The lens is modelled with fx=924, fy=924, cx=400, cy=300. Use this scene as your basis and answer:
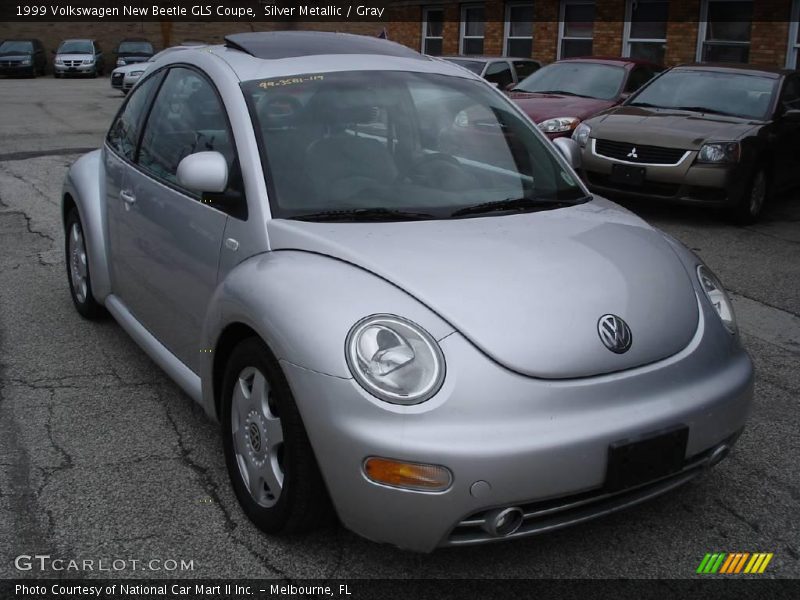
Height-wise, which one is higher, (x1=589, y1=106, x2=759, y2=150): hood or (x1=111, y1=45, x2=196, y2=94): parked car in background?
(x1=589, y1=106, x2=759, y2=150): hood

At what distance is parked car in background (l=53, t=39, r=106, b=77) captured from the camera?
33.6 m

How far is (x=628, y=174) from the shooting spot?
8.86m

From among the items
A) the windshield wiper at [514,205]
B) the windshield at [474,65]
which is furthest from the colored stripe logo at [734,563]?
the windshield at [474,65]

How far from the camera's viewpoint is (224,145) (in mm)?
3635

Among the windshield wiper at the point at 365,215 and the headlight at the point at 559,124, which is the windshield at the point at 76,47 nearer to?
the headlight at the point at 559,124

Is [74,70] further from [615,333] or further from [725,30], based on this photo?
[615,333]

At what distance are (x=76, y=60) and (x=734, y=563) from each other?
34.4 meters

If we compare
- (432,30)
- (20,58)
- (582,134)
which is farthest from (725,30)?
(20,58)

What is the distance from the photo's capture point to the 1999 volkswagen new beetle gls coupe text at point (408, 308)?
2.64 m

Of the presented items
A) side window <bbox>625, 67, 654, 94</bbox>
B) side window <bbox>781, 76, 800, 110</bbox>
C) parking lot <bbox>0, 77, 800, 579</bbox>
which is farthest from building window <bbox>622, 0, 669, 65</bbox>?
parking lot <bbox>0, 77, 800, 579</bbox>

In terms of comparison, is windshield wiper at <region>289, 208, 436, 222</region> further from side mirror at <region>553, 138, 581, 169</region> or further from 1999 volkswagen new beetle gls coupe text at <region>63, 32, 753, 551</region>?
side mirror at <region>553, 138, 581, 169</region>

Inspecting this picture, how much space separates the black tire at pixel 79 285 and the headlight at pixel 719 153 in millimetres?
5676

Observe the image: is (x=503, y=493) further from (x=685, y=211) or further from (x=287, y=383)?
(x=685, y=211)

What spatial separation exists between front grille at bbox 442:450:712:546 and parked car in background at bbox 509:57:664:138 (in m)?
7.98
